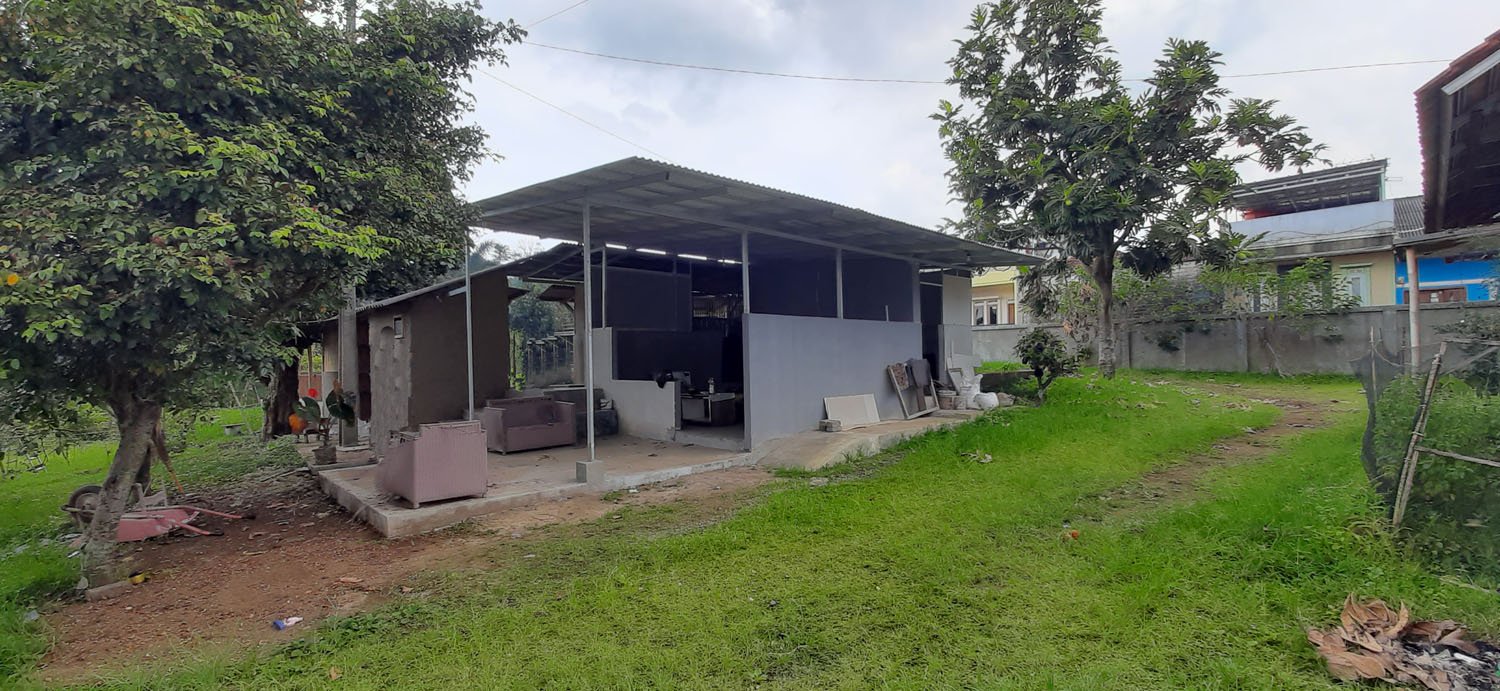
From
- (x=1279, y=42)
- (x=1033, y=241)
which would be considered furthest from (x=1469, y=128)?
(x=1033, y=241)

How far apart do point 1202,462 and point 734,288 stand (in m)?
7.16

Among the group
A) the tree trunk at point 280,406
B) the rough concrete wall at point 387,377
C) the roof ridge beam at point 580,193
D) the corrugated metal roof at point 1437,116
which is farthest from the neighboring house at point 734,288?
the tree trunk at point 280,406

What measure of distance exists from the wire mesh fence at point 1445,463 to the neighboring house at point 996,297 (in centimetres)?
2114

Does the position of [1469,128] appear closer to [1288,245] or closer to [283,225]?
[283,225]

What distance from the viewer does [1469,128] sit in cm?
423

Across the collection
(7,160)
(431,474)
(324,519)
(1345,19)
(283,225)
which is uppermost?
(1345,19)

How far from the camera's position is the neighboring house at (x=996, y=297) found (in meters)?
24.4

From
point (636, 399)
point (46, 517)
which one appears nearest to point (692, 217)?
point (636, 399)

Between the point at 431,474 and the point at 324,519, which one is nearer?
the point at 431,474

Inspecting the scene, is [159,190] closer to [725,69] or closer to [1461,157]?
[1461,157]

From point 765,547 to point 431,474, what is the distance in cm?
269

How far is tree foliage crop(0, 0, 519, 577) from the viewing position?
10.7 feet

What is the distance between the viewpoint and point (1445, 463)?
10.7 feet

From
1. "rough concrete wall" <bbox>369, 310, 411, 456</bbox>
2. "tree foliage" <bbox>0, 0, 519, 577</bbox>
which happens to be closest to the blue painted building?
"rough concrete wall" <bbox>369, 310, 411, 456</bbox>
